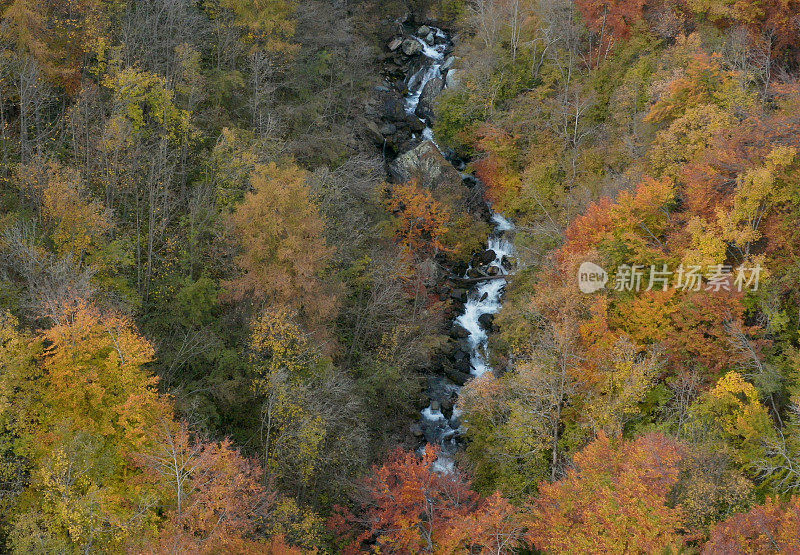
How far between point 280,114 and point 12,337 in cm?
2182

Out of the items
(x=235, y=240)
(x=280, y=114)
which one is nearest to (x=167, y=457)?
(x=235, y=240)

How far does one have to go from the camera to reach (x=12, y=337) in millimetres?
Result: 20516

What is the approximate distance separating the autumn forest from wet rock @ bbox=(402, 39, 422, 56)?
46.3 feet

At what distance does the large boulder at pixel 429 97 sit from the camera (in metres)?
49.7

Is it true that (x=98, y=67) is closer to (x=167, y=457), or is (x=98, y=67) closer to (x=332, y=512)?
(x=167, y=457)

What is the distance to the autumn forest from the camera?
20.9m

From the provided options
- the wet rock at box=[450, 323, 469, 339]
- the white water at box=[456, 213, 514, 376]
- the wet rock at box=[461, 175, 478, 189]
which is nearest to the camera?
the white water at box=[456, 213, 514, 376]

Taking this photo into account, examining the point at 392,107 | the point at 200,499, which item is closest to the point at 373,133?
the point at 392,107

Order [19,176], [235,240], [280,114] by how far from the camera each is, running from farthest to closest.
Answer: [280,114] → [235,240] → [19,176]

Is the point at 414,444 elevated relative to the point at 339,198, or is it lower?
lower

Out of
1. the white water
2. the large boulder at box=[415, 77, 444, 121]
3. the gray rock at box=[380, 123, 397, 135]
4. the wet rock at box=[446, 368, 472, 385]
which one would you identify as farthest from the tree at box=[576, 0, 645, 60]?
the wet rock at box=[446, 368, 472, 385]

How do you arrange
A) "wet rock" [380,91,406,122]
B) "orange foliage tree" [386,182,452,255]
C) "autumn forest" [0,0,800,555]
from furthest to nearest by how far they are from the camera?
"wet rock" [380,91,406,122], "orange foliage tree" [386,182,452,255], "autumn forest" [0,0,800,555]

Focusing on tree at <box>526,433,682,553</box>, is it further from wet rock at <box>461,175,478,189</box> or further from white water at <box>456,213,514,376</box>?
wet rock at <box>461,175,478,189</box>

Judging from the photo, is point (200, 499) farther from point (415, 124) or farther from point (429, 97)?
point (429, 97)
